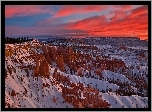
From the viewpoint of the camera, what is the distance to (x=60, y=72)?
5.04 metres

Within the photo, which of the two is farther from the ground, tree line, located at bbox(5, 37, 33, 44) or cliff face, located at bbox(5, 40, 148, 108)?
tree line, located at bbox(5, 37, 33, 44)

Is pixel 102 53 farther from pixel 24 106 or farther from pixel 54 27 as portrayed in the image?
pixel 24 106

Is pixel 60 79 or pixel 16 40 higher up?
pixel 16 40

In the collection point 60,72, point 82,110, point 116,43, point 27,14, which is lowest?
point 82,110

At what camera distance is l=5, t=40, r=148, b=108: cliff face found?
4739mm

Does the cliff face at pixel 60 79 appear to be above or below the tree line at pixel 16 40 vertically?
below

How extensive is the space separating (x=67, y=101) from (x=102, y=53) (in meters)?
0.85

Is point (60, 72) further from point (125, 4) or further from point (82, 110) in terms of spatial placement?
point (125, 4)

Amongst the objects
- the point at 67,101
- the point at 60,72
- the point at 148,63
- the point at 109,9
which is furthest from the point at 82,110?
the point at 109,9

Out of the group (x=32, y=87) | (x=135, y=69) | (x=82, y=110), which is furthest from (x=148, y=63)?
(x=32, y=87)

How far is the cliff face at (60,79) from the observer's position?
474 centimetres

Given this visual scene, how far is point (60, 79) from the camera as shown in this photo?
500 centimetres

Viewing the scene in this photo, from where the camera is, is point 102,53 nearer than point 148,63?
No

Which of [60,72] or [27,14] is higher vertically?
[27,14]
